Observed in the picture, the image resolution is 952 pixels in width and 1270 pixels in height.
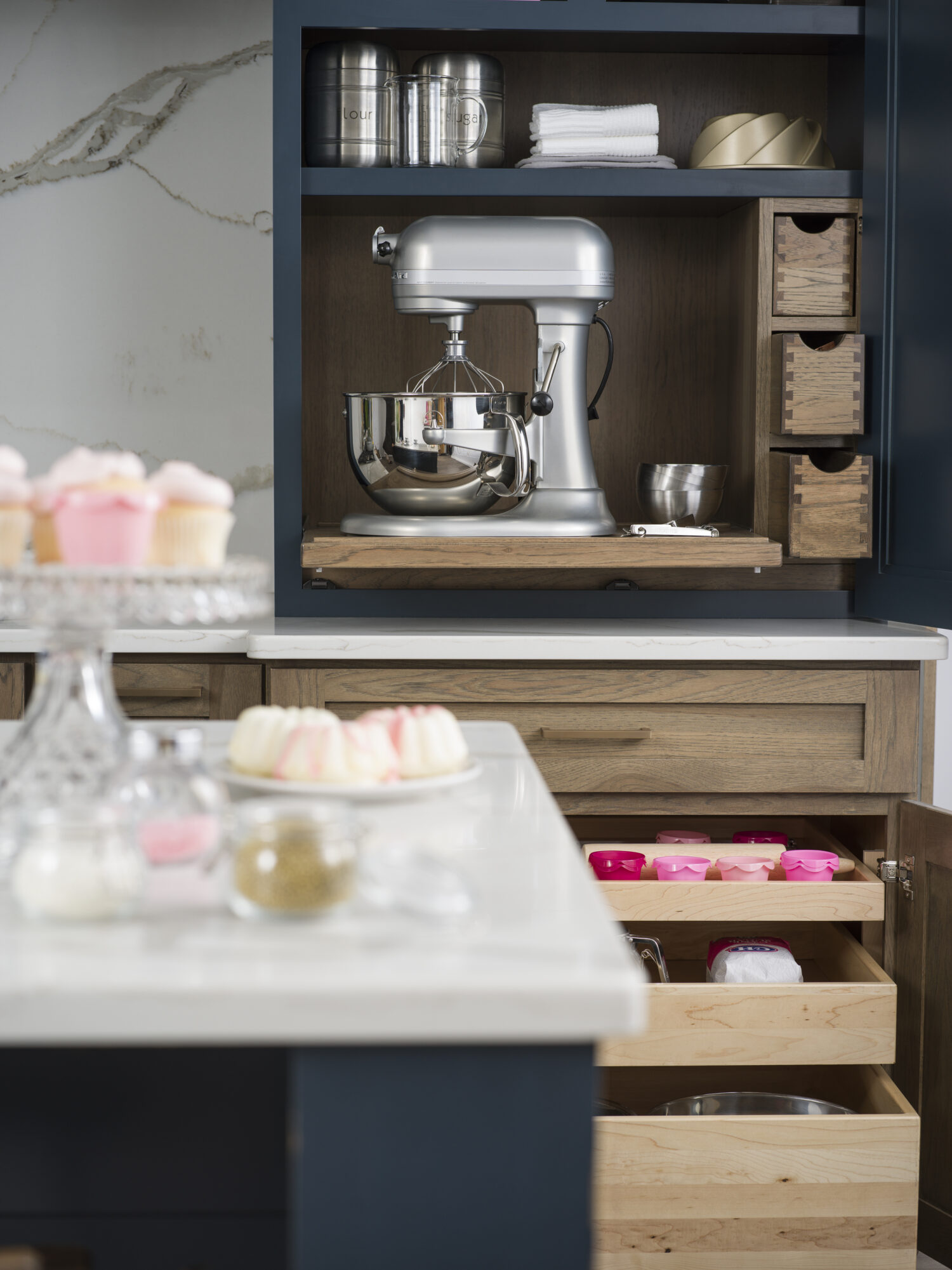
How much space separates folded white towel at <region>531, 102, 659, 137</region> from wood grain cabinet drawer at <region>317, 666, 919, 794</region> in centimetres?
98

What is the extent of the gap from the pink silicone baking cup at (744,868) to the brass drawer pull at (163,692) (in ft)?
2.98

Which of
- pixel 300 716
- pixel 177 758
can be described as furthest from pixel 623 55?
pixel 177 758

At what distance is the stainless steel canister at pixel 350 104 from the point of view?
231 centimetres

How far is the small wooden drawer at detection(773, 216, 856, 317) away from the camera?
7.69 ft

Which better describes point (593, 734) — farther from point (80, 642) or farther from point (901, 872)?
point (80, 642)

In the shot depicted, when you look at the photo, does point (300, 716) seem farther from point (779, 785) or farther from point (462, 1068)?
point (779, 785)

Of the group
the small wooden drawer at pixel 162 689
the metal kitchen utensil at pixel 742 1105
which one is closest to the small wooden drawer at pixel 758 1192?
the metal kitchen utensil at pixel 742 1105

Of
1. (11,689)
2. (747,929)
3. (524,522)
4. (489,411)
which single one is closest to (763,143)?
(489,411)

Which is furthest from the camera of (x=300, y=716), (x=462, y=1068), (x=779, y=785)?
(x=779, y=785)

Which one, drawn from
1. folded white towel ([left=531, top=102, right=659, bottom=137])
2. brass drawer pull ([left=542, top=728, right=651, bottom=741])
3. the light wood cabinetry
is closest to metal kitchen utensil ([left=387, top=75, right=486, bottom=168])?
folded white towel ([left=531, top=102, right=659, bottom=137])

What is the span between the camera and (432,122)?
2.32m

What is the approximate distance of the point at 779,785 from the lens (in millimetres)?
2150

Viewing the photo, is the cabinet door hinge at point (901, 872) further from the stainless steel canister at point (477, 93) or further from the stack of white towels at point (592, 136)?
the stainless steel canister at point (477, 93)

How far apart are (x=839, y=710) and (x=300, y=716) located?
4.09ft
